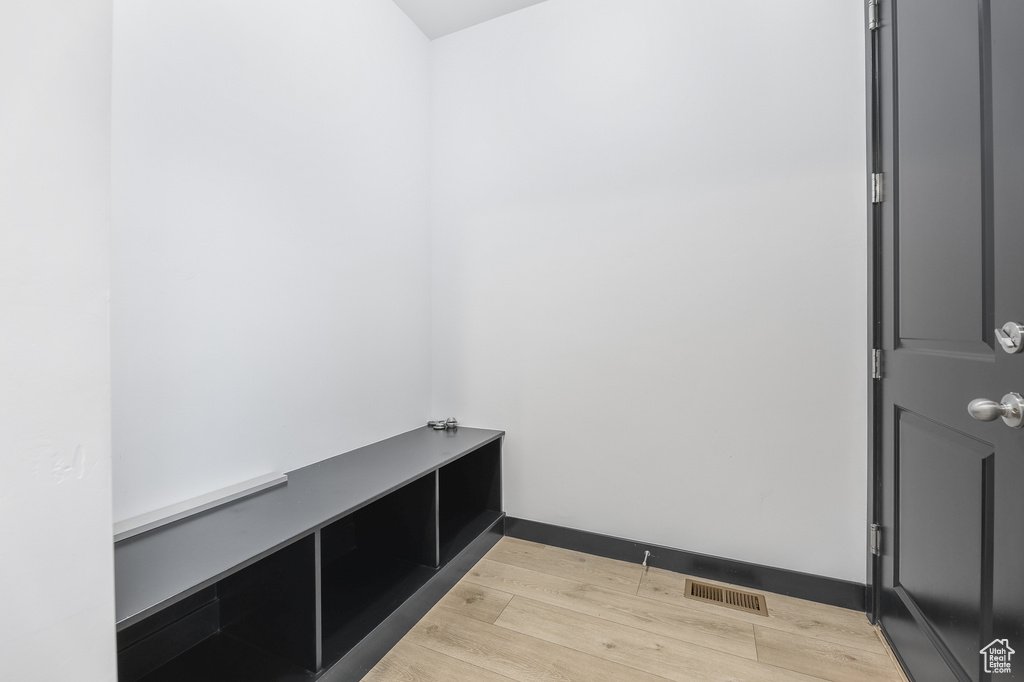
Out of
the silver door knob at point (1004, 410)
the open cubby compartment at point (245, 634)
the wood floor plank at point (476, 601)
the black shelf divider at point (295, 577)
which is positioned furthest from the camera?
the wood floor plank at point (476, 601)

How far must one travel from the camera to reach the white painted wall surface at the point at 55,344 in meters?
0.68

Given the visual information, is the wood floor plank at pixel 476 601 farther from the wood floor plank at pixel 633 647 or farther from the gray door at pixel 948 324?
the gray door at pixel 948 324

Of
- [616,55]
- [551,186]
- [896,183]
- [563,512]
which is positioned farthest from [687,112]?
[563,512]

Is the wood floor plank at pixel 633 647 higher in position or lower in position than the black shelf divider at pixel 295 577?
lower

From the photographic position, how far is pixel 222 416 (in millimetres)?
1452

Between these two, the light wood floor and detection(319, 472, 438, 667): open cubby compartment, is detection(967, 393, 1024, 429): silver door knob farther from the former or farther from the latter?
detection(319, 472, 438, 667): open cubby compartment

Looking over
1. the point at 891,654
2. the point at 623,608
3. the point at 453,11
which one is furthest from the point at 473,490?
the point at 453,11

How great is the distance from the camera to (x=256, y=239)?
1.57m

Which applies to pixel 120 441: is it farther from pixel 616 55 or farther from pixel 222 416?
pixel 616 55

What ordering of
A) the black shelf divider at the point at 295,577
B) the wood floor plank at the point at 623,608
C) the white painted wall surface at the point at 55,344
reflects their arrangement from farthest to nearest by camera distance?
the wood floor plank at the point at 623,608
the black shelf divider at the point at 295,577
the white painted wall surface at the point at 55,344

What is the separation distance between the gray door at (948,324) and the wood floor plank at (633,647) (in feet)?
1.48

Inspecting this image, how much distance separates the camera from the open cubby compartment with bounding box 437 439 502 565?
89.1 inches

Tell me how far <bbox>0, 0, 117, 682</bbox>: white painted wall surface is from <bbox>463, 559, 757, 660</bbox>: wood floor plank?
133 cm

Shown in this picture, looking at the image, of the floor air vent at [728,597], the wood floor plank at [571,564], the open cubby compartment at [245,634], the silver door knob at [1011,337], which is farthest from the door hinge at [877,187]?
the open cubby compartment at [245,634]
